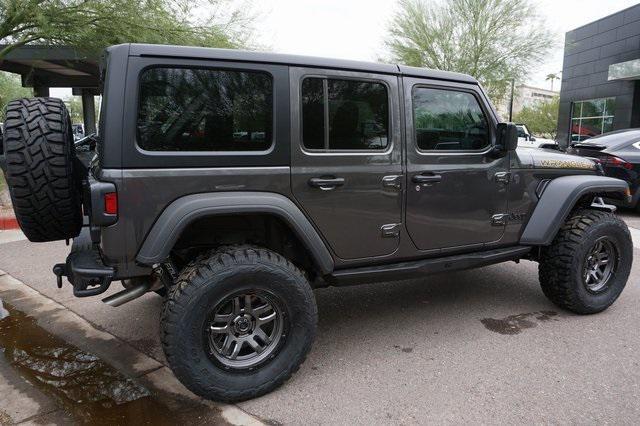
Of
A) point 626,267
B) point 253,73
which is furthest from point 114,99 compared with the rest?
point 626,267

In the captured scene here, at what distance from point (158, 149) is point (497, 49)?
22572mm

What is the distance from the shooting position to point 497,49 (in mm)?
21984

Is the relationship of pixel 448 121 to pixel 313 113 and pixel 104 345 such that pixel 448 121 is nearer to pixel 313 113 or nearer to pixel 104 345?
pixel 313 113

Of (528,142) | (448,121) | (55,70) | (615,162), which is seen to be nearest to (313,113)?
(448,121)

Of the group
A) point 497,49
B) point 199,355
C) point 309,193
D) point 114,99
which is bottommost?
point 199,355

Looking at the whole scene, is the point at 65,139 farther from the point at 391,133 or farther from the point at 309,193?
the point at 391,133

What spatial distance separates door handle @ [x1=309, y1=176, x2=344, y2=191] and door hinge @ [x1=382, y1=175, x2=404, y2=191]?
0.34 m

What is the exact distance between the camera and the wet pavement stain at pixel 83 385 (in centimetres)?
259

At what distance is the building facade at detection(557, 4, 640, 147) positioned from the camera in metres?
21.6

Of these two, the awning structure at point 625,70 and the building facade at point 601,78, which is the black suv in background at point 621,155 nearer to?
the awning structure at point 625,70

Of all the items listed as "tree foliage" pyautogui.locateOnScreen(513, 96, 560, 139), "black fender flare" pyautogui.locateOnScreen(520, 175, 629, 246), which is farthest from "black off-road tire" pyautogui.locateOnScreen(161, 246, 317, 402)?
"tree foliage" pyautogui.locateOnScreen(513, 96, 560, 139)

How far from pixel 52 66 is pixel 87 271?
17.5m

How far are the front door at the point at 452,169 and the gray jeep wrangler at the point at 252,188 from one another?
1 cm

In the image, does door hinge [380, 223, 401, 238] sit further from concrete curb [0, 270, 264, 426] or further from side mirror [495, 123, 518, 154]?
concrete curb [0, 270, 264, 426]
